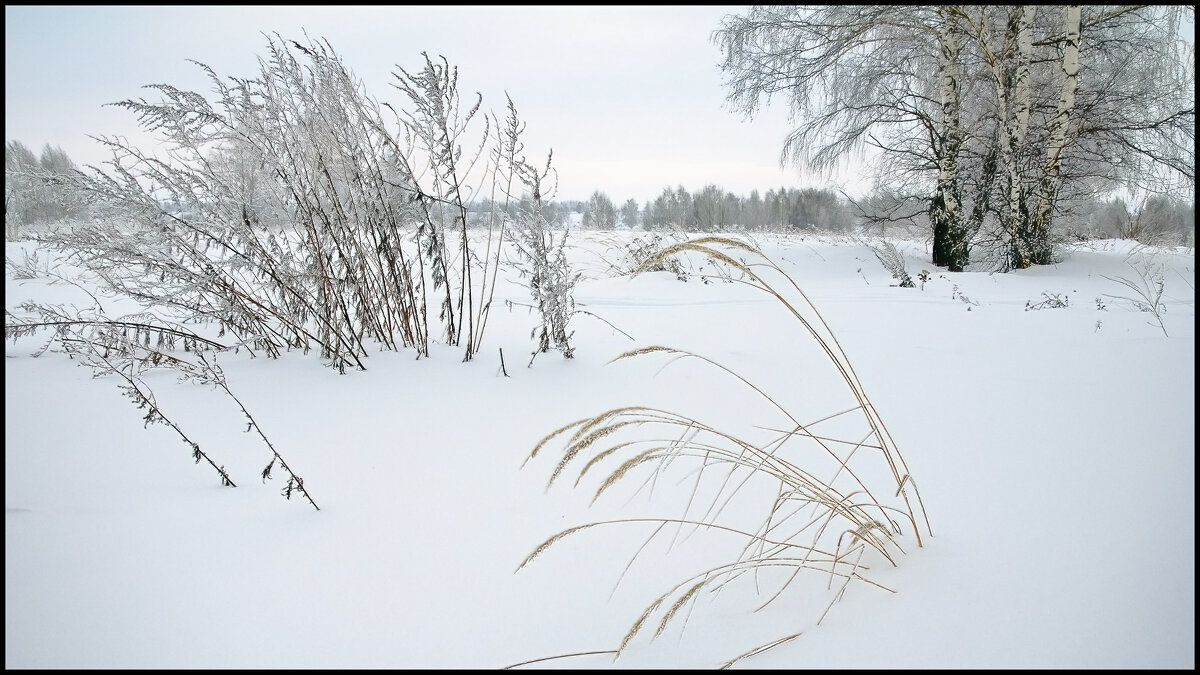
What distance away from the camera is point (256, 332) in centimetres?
225

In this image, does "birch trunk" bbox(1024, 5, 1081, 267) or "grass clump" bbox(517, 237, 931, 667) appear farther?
"birch trunk" bbox(1024, 5, 1081, 267)

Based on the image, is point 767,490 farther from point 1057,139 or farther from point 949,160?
point 1057,139

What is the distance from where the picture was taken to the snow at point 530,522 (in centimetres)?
84

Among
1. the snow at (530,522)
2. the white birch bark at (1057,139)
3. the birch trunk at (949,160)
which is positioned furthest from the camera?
the birch trunk at (949,160)

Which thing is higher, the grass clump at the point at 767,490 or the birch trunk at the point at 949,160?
the birch trunk at the point at 949,160

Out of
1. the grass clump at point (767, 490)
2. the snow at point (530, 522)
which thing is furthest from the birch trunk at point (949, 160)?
the grass clump at point (767, 490)

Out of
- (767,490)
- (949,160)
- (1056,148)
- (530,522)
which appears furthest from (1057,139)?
(530,522)

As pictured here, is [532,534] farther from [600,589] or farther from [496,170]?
[496,170]

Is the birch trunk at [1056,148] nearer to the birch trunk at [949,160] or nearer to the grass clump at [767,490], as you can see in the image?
the birch trunk at [949,160]

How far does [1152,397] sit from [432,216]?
255 cm

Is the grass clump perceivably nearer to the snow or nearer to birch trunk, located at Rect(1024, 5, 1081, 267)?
the snow

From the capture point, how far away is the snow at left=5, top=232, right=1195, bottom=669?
0.84m

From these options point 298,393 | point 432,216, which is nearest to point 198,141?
point 432,216

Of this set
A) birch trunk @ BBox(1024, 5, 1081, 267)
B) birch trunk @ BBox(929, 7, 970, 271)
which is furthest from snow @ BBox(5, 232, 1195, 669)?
birch trunk @ BBox(1024, 5, 1081, 267)
